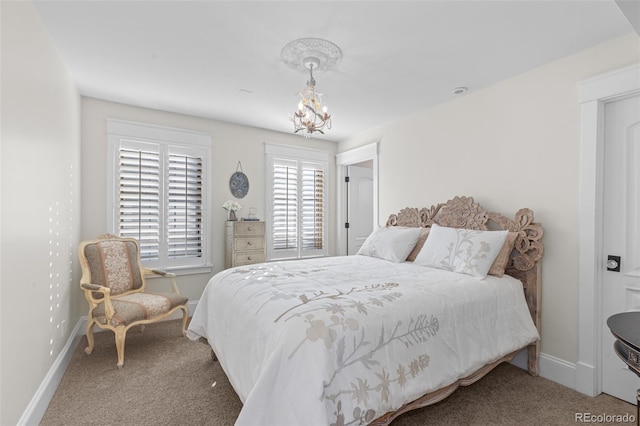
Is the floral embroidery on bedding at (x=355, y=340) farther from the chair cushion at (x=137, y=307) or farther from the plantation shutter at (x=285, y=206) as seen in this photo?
the plantation shutter at (x=285, y=206)

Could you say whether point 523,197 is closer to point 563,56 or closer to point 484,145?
point 484,145

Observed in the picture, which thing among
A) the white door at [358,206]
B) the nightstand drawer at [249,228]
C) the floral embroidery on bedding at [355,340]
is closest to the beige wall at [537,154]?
the floral embroidery on bedding at [355,340]

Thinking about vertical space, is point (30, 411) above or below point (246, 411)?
below

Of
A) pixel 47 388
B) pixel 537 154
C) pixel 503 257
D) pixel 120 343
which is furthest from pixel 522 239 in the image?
pixel 47 388

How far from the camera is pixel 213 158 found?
4211 mm

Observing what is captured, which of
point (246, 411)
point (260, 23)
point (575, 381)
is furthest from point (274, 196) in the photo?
point (575, 381)

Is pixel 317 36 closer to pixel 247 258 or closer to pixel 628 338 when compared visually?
pixel 628 338

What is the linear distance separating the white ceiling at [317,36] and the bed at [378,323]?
134cm

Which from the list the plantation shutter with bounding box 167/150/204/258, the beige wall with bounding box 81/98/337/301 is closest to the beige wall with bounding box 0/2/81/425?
the beige wall with bounding box 81/98/337/301

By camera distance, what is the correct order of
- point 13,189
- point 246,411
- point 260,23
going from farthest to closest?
point 260,23 → point 13,189 → point 246,411

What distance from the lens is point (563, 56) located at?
2508mm

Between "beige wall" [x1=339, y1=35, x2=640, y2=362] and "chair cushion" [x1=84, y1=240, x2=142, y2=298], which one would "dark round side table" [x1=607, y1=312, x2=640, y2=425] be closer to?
"beige wall" [x1=339, y1=35, x2=640, y2=362]

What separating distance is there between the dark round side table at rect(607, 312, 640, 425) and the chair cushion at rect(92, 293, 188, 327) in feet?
10.6

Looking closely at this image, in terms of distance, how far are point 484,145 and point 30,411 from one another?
13.3ft
